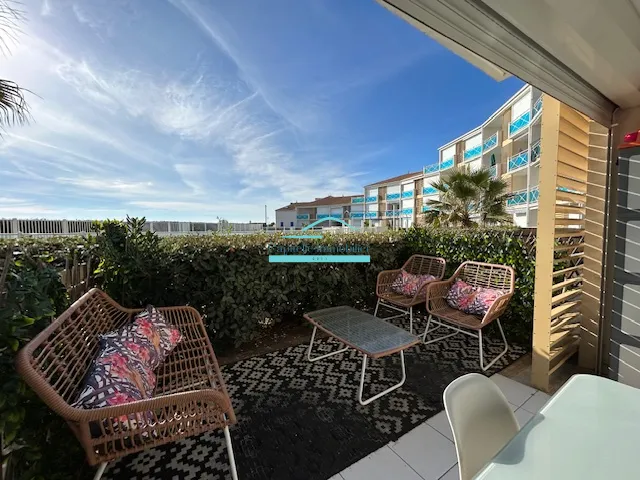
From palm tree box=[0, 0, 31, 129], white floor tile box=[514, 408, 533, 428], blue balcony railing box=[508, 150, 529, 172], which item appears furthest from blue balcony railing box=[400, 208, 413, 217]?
palm tree box=[0, 0, 31, 129]

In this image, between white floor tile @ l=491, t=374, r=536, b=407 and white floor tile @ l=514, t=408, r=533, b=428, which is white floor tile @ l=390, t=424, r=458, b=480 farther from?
white floor tile @ l=491, t=374, r=536, b=407

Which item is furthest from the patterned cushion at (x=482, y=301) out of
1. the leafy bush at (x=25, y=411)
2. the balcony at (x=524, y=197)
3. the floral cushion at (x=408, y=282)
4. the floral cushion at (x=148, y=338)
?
the balcony at (x=524, y=197)

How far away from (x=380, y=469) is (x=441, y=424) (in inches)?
22.4

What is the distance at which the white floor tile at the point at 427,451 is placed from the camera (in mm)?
1413

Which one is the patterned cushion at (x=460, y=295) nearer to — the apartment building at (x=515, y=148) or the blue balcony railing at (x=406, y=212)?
the apartment building at (x=515, y=148)

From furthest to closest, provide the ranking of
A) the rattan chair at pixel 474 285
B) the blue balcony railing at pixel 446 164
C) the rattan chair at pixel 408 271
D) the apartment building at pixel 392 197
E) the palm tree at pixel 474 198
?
the apartment building at pixel 392 197, the blue balcony railing at pixel 446 164, the palm tree at pixel 474 198, the rattan chair at pixel 408 271, the rattan chair at pixel 474 285

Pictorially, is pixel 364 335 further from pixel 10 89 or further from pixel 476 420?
pixel 10 89

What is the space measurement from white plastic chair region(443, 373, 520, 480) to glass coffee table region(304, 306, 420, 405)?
2.84 ft

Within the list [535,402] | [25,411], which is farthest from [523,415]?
[25,411]

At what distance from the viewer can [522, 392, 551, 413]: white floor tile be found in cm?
187

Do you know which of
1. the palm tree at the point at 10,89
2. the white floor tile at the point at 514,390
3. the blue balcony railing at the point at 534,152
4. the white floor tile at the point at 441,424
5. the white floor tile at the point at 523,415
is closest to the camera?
the palm tree at the point at 10,89

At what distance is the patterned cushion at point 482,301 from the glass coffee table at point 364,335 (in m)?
1.02

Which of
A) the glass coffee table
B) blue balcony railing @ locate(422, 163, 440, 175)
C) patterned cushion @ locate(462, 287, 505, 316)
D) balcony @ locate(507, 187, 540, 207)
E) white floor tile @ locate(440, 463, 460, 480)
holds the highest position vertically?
blue balcony railing @ locate(422, 163, 440, 175)

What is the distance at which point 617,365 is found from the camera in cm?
171
